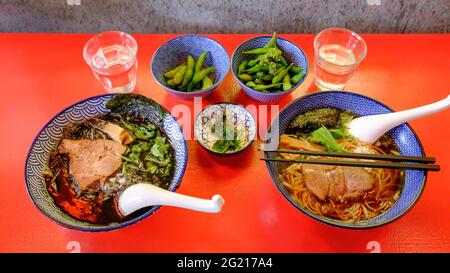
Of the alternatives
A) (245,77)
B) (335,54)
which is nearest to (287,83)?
(245,77)

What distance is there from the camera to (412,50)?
143cm

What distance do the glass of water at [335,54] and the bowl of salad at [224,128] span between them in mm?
311

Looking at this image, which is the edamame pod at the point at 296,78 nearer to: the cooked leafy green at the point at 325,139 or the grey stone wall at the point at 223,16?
the cooked leafy green at the point at 325,139

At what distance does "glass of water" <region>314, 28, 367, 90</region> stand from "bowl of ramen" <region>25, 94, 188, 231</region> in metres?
0.55

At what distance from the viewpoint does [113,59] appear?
4.43 ft

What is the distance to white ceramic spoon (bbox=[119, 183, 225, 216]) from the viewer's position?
0.87 m

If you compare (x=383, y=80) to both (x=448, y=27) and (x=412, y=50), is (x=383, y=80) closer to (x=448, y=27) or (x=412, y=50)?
(x=412, y=50)

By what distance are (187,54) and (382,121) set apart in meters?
0.69

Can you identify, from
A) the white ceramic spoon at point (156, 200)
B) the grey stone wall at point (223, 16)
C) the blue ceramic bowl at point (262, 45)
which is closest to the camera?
the white ceramic spoon at point (156, 200)

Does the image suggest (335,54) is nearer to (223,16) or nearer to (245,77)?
(245,77)

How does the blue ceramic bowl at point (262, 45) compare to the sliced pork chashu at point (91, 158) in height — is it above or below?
above

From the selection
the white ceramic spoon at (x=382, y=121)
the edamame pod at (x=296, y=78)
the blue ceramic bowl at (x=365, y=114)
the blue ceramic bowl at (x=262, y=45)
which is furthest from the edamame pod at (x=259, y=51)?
the white ceramic spoon at (x=382, y=121)

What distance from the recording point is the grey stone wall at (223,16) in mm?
1469
